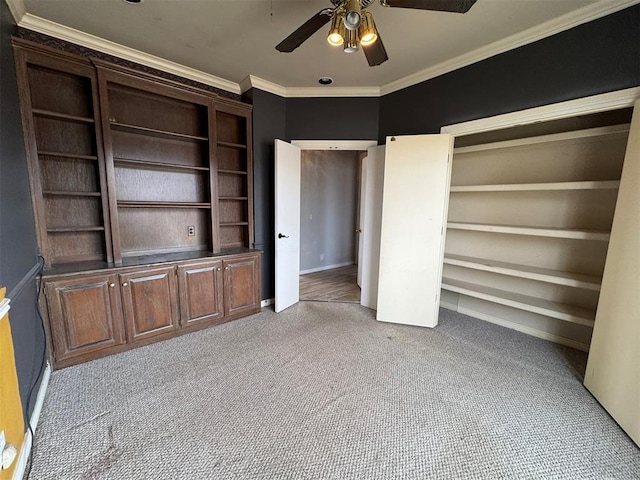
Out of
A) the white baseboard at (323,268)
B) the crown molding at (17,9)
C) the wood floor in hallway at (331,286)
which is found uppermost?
the crown molding at (17,9)

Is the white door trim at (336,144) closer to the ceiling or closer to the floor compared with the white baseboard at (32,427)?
closer to the ceiling

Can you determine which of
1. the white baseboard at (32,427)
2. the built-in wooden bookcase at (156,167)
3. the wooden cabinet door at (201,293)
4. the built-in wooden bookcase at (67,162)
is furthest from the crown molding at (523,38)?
the white baseboard at (32,427)

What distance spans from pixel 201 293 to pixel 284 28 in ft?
8.27

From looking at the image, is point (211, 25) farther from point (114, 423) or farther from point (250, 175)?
point (114, 423)

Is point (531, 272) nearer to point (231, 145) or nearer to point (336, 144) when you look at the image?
point (336, 144)

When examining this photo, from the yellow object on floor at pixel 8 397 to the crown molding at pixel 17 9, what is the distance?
2015 millimetres

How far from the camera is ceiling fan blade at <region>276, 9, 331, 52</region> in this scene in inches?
61.0

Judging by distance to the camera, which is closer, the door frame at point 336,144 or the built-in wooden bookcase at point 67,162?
the built-in wooden bookcase at point 67,162

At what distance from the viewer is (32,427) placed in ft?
5.03

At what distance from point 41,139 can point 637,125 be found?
4.31 metres

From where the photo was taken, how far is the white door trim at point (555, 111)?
6.00ft

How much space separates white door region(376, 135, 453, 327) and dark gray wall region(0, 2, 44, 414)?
2.83m

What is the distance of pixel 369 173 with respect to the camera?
331 cm

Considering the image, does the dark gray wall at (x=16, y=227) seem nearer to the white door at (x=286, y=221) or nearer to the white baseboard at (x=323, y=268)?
the white door at (x=286, y=221)
